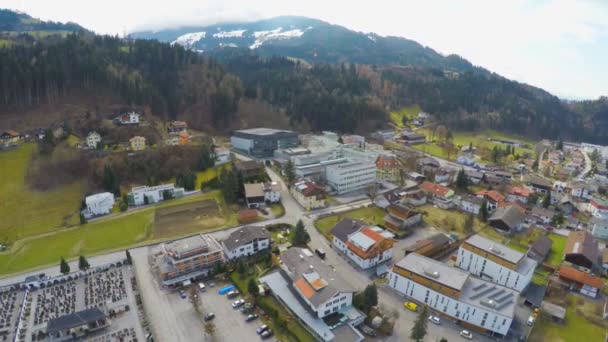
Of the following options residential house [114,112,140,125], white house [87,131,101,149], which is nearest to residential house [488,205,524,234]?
white house [87,131,101,149]

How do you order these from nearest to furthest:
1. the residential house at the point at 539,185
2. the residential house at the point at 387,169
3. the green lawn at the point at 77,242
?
the green lawn at the point at 77,242
the residential house at the point at 539,185
the residential house at the point at 387,169

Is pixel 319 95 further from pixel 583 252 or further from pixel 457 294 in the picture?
pixel 457 294

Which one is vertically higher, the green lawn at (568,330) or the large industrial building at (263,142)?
the large industrial building at (263,142)

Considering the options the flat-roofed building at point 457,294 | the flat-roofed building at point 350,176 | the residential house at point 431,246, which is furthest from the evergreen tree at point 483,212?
the flat-roofed building at point 457,294

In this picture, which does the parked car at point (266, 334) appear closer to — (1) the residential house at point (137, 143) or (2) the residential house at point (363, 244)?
(2) the residential house at point (363, 244)

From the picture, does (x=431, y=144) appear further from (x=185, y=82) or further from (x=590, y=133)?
(x=590, y=133)

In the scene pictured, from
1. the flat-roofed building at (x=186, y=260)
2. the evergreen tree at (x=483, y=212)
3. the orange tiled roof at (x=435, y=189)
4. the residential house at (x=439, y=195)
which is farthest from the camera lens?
the orange tiled roof at (x=435, y=189)

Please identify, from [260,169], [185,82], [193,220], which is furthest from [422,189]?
[185,82]
